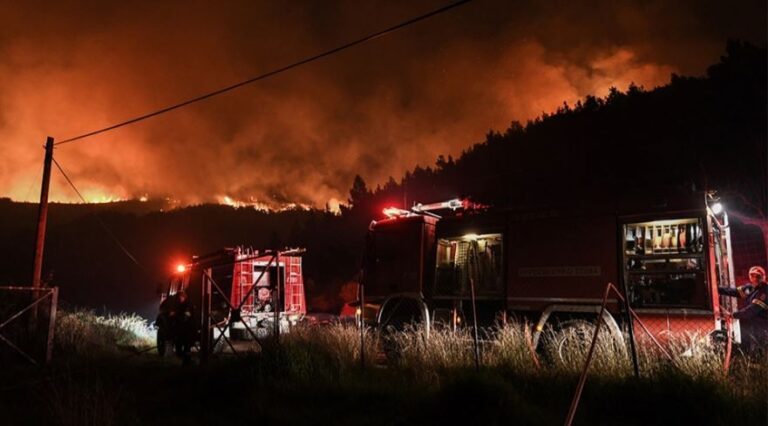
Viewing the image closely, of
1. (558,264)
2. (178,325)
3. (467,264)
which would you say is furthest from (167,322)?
(558,264)

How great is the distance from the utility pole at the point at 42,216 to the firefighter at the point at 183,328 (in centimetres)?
420

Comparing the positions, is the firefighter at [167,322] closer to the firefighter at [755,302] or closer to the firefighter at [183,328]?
the firefighter at [183,328]

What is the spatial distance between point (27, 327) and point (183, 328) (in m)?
3.94

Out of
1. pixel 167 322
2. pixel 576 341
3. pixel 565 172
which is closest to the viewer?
pixel 576 341

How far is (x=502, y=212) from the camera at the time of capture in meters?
9.90

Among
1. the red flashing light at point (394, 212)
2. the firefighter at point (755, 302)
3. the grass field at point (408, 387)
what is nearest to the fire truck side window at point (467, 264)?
the red flashing light at point (394, 212)

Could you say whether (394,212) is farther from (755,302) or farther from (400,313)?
(755,302)

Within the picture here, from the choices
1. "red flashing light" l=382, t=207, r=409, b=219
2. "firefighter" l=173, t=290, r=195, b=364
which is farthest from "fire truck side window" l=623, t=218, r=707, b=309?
"firefighter" l=173, t=290, r=195, b=364

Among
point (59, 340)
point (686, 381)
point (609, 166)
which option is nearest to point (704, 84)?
point (609, 166)

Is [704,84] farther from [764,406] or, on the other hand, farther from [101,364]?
[101,364]

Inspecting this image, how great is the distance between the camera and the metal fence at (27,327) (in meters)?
10.6

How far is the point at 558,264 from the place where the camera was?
29.0 feet

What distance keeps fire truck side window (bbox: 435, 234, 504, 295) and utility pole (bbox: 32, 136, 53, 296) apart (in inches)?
413

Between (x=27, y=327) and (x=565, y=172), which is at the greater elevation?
(x=565, y=172)
